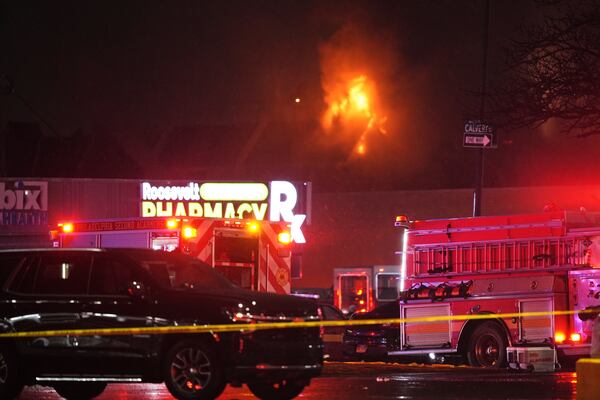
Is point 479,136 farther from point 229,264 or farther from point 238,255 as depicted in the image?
point 229,264

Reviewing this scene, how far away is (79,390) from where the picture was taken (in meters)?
11.5

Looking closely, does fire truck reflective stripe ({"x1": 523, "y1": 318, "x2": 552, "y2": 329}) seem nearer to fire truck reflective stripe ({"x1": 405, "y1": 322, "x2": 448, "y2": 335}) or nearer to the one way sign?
fire truck reflective stripe ({"x1": 405, "y1": 322, "x2": 448, "y2": 335})

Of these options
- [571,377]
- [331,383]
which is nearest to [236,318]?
[331,383]

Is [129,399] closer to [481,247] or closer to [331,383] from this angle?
[331,383]

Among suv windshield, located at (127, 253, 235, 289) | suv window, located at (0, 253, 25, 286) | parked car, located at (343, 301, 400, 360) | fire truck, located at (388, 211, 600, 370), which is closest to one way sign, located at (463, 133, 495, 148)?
parked car, located at (343, 301, 400, 360)

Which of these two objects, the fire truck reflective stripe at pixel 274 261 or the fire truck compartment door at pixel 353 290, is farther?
the fire truck compartment door at pixel 353 290

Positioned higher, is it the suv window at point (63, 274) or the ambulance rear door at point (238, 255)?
the ambulance rear door at point (238, 255)

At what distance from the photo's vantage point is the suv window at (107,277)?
10.7 metres

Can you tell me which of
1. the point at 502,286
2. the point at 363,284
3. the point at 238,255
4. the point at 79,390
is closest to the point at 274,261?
the point at 238,255

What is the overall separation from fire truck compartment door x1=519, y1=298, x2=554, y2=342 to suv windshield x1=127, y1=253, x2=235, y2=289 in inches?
278

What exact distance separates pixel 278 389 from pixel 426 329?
804 cm

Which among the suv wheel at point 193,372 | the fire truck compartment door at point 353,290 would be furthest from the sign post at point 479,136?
the suv wheel at point 193,372

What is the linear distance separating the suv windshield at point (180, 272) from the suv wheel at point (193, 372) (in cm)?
67

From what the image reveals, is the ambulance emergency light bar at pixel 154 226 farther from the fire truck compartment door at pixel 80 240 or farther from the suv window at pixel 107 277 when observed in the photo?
the suv window at pixel 107 277
